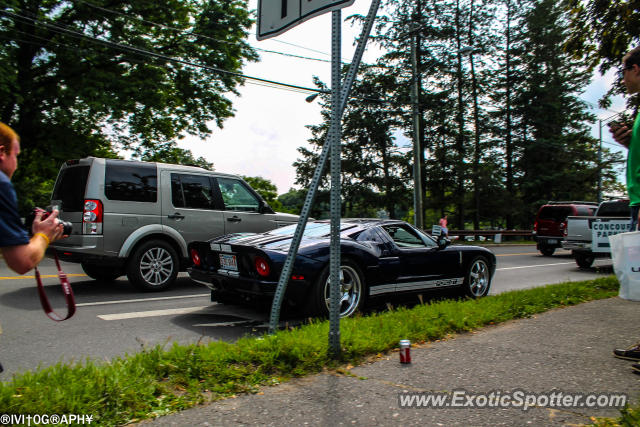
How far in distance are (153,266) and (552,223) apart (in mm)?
15474

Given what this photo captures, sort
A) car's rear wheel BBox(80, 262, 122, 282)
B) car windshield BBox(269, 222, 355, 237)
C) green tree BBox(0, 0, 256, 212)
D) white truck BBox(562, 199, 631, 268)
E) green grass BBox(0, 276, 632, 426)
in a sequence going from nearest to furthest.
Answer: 1. green grass BBox(0, 276, 632, 426)
2. car windshield BBox(269, 222, 355, 237)
3. car's rear wheel BBox(80, 262, 122, 282)
4. white truck BBox(562, 199, 631, 268)
5. green tree BBox(0, 0, 256, 212)

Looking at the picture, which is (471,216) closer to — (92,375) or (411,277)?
(411,277)

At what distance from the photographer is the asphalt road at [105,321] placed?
4.28 meters

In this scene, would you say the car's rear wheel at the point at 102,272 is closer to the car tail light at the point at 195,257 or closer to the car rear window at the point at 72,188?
the car rear window at the point at 72,188

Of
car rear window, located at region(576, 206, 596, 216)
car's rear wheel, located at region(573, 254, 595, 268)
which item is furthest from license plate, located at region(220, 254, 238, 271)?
car rear window, located at region(576, 206, 596, 216)

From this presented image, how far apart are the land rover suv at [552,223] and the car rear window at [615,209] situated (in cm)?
310

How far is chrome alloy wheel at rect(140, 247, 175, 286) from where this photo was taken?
763 cm

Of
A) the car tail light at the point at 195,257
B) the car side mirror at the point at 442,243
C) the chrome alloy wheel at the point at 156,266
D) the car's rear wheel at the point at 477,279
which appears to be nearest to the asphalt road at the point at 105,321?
the chrome alloy wheel at the point at 156,266

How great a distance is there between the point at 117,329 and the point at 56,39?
16517 mm

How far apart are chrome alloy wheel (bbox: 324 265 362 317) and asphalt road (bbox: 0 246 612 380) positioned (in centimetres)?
67

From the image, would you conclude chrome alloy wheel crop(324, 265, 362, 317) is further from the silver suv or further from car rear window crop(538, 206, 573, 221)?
car rear window crop(538, 206, 573, 221)

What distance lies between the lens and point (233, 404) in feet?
9.37

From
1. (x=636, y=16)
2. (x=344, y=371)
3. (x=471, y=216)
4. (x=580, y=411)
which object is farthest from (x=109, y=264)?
(x=471, y=216)

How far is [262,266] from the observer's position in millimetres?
5105
